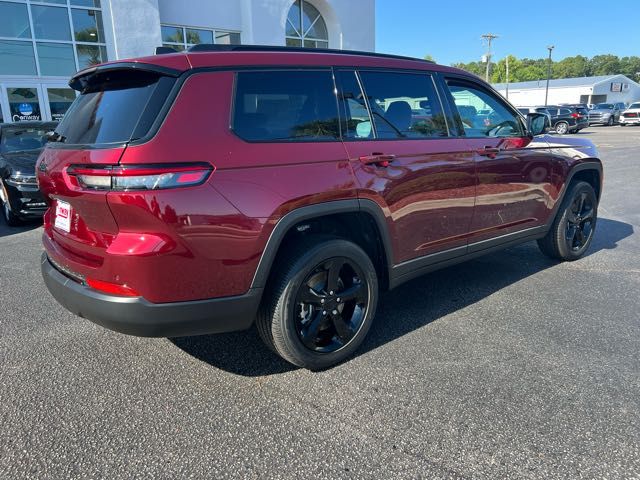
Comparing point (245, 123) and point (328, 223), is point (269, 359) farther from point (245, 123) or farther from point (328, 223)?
point (245, 123)

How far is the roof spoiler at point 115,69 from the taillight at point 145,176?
1.71 feet

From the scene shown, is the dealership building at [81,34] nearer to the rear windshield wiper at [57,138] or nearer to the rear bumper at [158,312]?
the rear windshield wiper at [57,138]

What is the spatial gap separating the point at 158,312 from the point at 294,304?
29.9 inches

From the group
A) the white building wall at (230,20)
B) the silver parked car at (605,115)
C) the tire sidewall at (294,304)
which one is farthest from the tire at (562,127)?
the tire sidewall at (294,304)

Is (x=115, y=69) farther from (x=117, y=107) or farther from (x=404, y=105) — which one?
(x=404, y=105)

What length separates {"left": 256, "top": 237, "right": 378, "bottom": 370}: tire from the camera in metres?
2.74

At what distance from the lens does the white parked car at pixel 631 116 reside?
1381 inches

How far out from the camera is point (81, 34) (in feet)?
45.5

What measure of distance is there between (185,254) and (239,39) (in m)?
15.3

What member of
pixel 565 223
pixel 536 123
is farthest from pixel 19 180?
pixel 565 223

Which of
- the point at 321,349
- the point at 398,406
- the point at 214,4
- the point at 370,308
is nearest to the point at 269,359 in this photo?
the point at 321,349

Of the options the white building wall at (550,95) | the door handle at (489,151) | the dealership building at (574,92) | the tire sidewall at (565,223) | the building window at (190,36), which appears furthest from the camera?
the white building wall at (550,95)

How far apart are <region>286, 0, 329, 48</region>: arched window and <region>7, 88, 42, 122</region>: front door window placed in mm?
8373

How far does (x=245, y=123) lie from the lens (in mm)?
2553
